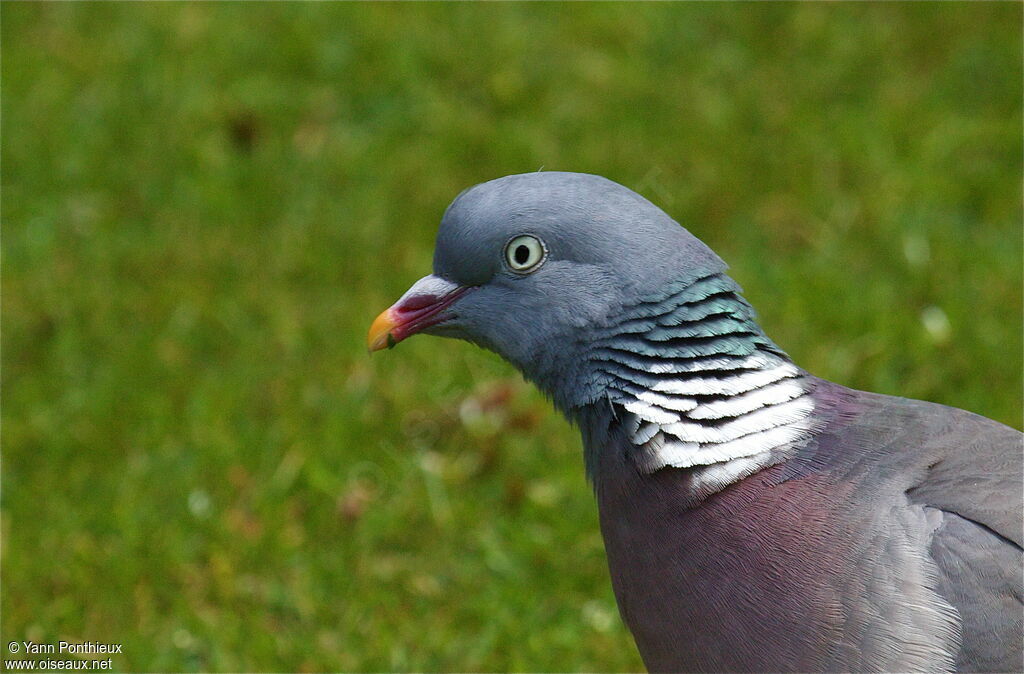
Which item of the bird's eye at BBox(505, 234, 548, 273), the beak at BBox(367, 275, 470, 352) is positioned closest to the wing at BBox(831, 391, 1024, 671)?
the bird's eye at BBox(505, 234, 548, 273)

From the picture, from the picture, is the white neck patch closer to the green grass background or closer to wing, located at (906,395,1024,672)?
wing, located at (906,395,1024,672)

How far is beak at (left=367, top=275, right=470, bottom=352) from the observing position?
8.77ft

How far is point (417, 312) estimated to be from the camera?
2.70 m

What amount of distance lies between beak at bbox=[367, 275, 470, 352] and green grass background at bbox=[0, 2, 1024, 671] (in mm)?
1338

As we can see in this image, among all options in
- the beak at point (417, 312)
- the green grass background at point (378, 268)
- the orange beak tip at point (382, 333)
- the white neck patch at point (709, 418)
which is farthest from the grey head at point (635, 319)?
the green grass background at point (378, 268)

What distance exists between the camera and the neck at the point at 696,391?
7.99 feet

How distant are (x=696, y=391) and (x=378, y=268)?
280cm

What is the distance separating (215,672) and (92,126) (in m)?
3.07

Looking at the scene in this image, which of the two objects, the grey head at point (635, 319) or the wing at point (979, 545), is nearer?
the wing at point (979, 545)

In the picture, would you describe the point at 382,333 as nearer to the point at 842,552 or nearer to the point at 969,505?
the point at 842,552

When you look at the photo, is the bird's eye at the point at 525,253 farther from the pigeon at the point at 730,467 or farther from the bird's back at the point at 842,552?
the bird's back at the point at 842,552

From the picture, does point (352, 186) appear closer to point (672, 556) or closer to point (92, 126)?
point (92, 126)

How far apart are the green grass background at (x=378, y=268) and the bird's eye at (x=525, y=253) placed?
154cm

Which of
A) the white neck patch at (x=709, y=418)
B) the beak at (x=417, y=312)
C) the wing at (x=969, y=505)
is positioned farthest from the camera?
the beak at (x=417, y=312)
